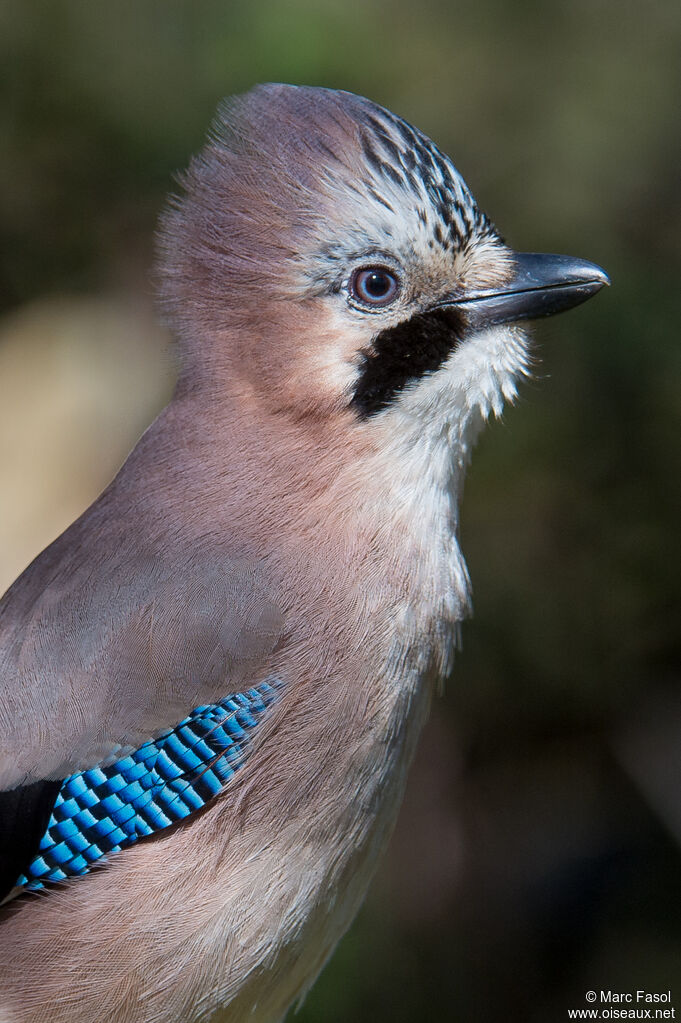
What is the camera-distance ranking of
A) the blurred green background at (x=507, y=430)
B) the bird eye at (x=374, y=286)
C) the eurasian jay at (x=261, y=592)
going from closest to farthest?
the eurasian jay at (x=261, y=592), the bird eye at (x=374, y=286), the blurred green background at (x=507, y=430)

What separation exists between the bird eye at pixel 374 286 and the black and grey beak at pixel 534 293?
0.54ft

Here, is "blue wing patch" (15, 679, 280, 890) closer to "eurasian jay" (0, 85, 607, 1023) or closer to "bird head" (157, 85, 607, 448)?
"eurasian jay" (0, 85, 607, 1023)

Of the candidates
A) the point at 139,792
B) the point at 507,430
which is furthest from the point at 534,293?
the point at 507,430

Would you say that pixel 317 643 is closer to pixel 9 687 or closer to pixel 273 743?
pixel 273 743

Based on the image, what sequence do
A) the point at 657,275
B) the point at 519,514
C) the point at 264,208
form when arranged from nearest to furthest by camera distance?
the point at 264,208, the point at 657,275, the point at 519,514

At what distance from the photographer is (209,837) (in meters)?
2.34

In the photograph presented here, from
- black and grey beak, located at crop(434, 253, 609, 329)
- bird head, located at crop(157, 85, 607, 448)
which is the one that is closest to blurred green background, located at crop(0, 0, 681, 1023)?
black and grey beak, located at crop(434, 253, 609, 329)

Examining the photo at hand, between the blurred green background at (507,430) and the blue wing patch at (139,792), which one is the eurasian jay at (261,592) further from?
the blurred green background at (507,430)

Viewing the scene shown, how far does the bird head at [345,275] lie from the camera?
2484 millimetres

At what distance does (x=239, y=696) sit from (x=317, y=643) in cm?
19

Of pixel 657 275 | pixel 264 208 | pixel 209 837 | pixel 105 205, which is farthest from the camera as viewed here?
pixel 105 205

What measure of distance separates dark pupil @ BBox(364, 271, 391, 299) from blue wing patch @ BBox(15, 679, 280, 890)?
0.91 m

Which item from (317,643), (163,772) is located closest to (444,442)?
(317,643)

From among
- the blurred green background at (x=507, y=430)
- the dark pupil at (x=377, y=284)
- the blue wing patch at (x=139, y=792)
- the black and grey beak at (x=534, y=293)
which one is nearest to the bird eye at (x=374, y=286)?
the dark pupil at (x=377, y=284)
